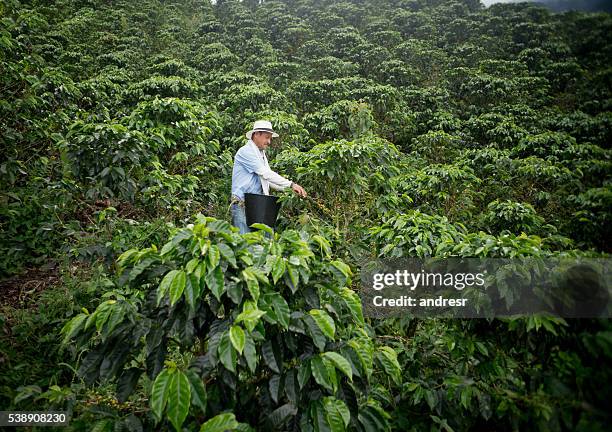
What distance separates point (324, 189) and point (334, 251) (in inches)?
28.7

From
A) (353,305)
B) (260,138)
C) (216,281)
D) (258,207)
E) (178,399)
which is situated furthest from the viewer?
(260,138)

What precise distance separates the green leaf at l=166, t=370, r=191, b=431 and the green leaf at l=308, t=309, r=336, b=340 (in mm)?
490

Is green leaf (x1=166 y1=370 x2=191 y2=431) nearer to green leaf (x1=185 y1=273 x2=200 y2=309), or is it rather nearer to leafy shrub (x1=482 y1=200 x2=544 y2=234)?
green leaf (x1=185 y1=273 x2=200 y2=309)

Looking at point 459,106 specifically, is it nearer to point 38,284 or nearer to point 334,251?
point 334,251

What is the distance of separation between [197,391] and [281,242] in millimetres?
637

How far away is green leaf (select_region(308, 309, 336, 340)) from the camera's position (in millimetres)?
1405

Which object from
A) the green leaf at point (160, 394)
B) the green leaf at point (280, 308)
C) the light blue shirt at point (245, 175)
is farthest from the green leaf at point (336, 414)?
the light blue shirt at point (245, 175)

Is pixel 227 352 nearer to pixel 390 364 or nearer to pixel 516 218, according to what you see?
pixel 390 364

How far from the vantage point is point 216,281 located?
1345 mm

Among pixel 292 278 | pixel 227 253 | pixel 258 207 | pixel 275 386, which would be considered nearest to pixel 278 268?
pixel 292 278

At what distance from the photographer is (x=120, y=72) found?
8062mm

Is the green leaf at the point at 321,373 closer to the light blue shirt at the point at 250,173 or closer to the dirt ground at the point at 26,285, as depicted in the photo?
the light blue shirt at the point at 250,173

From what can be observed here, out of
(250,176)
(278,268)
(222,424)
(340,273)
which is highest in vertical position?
(250,176)

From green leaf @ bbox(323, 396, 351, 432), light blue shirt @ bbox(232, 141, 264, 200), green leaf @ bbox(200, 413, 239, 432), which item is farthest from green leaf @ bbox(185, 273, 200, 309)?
light blue shirt @ bbox(232, 141, 264, 200)
